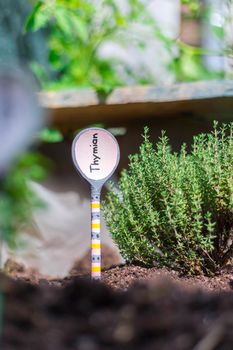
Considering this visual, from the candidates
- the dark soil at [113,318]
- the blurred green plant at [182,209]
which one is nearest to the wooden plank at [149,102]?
the blurred green plant at [182,209]

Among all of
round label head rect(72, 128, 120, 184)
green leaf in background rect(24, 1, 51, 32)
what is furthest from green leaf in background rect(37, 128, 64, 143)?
round label head rect(72, 128, 120, 184)

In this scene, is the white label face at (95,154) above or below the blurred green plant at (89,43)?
below

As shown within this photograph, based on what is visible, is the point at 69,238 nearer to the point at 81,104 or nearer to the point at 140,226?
the point at 81,104

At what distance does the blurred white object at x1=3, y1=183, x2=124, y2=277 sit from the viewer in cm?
528

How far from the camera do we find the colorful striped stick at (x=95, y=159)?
139 inches

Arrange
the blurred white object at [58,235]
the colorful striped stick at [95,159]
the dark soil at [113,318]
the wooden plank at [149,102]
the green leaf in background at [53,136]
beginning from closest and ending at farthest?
the dark soil at [113,318] < the colorful striped stick at [95,159] < the wooden plank at [149,102] < the blurred white object at [58,235] < the green leaf in background at [53,136]

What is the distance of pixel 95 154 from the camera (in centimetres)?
356

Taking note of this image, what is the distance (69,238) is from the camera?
5.39m

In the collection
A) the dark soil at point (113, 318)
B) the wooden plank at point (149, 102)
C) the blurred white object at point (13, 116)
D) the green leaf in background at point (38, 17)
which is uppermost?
the green leaf in background at point (38, 17)

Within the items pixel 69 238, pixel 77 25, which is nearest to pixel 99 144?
pixel 69 238

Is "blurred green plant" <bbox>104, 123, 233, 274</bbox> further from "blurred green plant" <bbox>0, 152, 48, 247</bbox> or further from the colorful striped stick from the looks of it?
"blurred green plant" <bbox>0, 152, 48, 247</bbox>

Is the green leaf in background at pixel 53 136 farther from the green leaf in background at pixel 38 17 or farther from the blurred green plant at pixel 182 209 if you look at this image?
the blurred green plant at pixel 182 209

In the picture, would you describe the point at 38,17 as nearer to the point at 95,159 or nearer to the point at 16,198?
the point at 95,159

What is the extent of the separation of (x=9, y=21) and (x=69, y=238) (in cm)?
212
